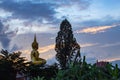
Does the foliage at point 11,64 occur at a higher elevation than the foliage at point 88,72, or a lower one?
lower

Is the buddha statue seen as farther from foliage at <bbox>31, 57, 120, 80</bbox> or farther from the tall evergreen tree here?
foliage at <bbox>31, 57, 120, 80</bbox>

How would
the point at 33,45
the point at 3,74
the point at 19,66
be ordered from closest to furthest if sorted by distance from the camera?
1. the point at 3,74
2. the point at 19,66
3. the point at 33,45

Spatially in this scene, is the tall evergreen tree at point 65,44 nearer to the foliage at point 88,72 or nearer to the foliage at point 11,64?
the foliage at point 11,64

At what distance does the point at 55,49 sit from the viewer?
184 feet

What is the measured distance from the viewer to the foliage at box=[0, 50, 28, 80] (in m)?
36.2

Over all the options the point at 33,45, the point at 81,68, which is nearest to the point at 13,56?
the point at 33,45

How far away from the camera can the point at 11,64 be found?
37.2 metres

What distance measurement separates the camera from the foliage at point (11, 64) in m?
36.2

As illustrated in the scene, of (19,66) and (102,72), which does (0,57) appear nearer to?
(19,66)

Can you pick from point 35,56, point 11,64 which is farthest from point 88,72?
point 35,56

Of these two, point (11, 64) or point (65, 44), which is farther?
point (65, 44)

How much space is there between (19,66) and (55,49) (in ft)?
60.1

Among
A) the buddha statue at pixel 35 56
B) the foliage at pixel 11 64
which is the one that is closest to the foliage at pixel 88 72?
the foliage at pixel 11 64

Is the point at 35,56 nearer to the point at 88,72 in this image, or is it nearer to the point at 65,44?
the point at 65,44
